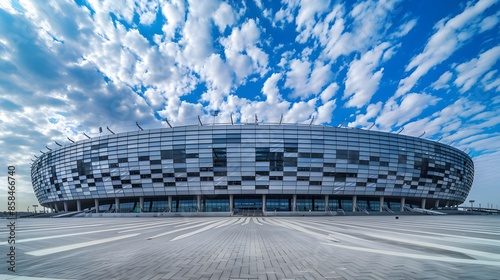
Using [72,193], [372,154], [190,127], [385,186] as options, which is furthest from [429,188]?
[72,193]

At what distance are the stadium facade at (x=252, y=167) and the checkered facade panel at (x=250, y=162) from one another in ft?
0.84

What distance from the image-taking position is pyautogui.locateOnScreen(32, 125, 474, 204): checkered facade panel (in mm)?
51531

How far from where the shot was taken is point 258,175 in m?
51.3

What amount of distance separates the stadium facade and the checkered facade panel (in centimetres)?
26

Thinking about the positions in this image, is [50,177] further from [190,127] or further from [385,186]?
[385,186]

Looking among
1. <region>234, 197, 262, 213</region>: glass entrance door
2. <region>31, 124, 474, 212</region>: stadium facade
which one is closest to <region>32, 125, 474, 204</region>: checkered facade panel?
<region>31, 124, 474, 212</region>: stadium facade

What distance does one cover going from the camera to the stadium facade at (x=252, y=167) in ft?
169

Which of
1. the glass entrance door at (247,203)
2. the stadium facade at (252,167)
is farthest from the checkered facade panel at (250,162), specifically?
the glass entrance door at (247,203)

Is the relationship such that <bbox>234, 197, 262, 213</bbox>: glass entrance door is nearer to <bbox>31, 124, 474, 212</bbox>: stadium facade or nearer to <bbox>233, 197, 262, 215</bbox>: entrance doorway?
<bbox>233, 197, 262, 215</bbox>: entrance doorway

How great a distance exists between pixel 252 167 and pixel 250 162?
54.2 inches

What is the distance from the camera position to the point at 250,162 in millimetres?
51281

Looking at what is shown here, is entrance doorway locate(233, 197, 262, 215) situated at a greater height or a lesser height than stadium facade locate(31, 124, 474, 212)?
lesser

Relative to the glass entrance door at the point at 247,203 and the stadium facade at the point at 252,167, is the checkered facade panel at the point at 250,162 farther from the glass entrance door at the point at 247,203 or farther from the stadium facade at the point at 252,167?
the glass entrance door at the point at 247,203

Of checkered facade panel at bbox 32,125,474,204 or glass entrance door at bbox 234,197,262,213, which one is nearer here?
checkered facade panel at bbox 32,125,474,204
